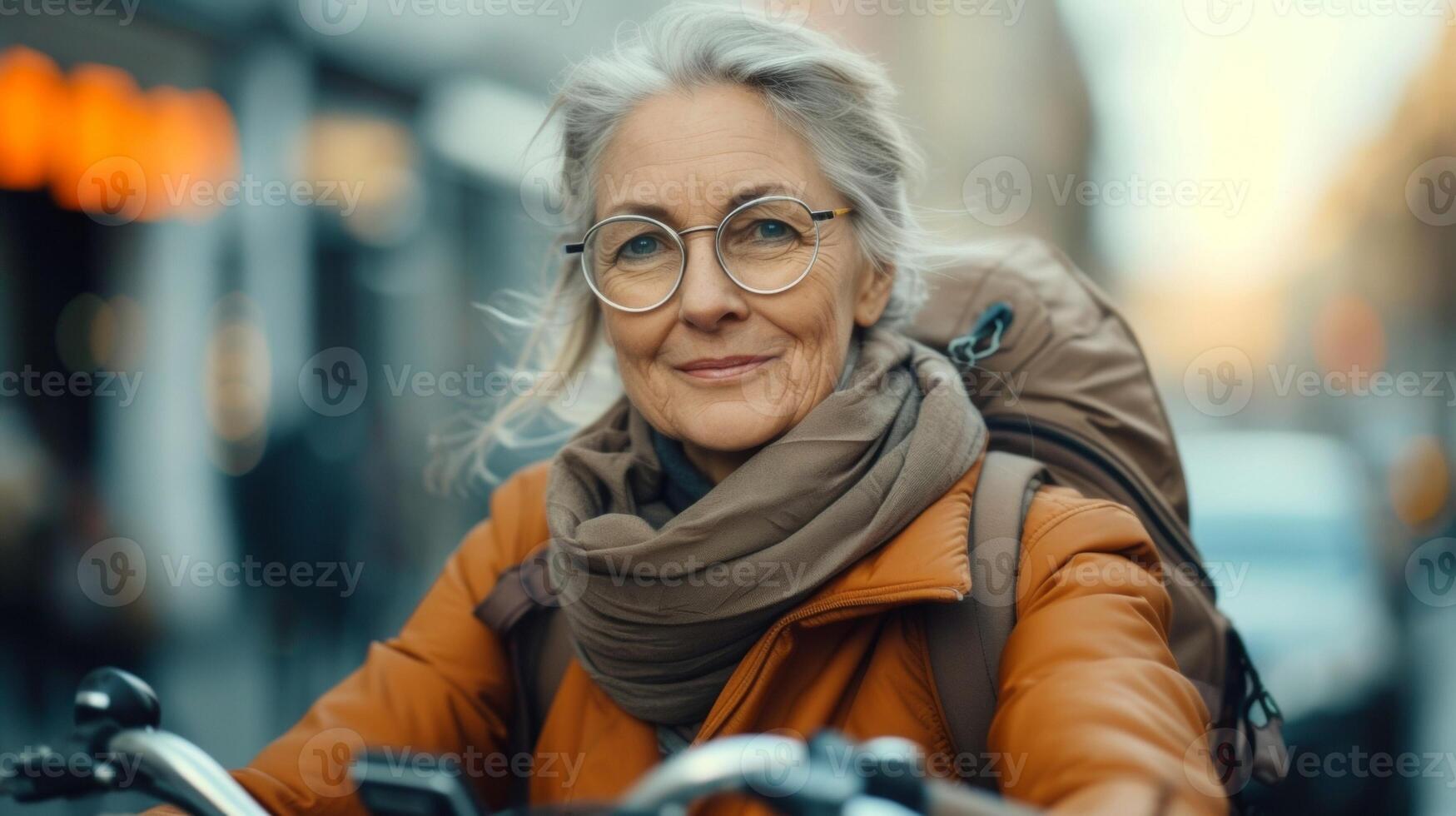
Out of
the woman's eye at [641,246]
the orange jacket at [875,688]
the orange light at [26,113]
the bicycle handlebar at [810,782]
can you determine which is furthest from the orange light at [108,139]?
the bicycle handlebar at [810,782]

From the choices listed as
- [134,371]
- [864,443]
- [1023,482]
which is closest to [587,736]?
[864,443]

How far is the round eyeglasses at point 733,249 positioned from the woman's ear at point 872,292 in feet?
0.54

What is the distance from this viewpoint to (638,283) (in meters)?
2.14

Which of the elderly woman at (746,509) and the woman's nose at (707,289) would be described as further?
the woman's nose at (707,289)

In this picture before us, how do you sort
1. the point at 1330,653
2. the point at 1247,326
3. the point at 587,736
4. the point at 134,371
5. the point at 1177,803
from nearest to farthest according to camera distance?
the point at 1177,803
the point at 587,736
the point at 1330,653
the point at 134,371
the point at 1247,326

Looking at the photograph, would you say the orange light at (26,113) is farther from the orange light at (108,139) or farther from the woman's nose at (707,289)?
the woman's nose at (707,289)

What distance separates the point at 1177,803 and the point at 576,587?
41.0 inches

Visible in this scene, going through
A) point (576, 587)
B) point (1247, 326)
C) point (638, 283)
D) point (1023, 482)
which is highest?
point (638, 283)

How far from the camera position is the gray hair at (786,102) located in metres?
2.15

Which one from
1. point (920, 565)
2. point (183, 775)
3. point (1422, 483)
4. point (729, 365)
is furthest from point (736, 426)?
point (1422, 483)

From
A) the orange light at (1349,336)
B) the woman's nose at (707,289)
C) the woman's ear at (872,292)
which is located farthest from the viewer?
the orange light at (1349,336)

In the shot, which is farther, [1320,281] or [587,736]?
[1320,281]

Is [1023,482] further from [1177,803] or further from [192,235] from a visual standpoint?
[192,235]

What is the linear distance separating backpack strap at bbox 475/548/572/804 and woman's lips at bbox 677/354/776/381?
485 mm
